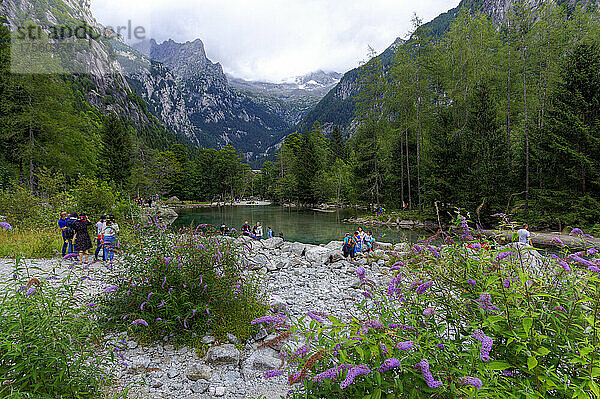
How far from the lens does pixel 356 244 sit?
549 inches

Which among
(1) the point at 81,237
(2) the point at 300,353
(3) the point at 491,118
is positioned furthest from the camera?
(3) the point at 491,118

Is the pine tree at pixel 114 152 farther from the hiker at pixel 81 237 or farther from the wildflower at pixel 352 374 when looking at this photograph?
the wildflower at pixel 352 374

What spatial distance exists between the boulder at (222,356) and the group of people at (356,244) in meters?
8.63

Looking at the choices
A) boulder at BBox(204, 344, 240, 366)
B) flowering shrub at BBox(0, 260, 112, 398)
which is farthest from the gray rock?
flowering shrub at BBox(0, 260, 112, 398)

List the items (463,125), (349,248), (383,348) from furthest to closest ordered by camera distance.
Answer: (463,125)
(349,248)
(383,348)

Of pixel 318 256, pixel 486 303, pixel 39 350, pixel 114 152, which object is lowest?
pixel 318 256

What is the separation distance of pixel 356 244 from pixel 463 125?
2147 cm

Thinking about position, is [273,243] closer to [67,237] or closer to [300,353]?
[67,237]

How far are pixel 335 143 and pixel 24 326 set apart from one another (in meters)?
70.3

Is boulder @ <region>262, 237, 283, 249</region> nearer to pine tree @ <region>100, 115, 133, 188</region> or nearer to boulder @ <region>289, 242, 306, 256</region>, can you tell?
boulder @ <region>289, 242, 306, 256</region>

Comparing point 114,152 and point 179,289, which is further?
point 114,152

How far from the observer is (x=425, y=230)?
25891mm

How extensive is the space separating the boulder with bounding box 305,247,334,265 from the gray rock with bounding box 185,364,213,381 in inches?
321

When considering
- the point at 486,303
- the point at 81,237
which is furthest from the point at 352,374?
the point at 81,237
